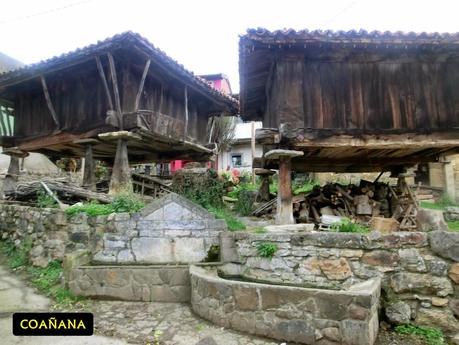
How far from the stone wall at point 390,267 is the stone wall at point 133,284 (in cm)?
124

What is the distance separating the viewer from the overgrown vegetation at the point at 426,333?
3768mm

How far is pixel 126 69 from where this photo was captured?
6.77 meters

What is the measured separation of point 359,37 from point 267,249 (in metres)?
3.58

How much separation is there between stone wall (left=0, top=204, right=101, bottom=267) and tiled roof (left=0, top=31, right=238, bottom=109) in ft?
10.0

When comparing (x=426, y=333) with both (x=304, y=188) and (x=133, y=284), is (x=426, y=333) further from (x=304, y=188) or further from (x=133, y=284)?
(x=304, y=188)

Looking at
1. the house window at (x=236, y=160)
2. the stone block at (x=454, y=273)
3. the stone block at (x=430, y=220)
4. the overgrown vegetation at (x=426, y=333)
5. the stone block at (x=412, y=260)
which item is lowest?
the overgrown vegetation at (x=426, y=333)

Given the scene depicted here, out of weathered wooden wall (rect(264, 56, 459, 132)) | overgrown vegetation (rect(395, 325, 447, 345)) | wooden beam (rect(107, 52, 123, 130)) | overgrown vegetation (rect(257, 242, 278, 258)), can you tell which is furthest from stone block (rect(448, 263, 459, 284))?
wooden beam (rect(107, 52, 123, 130))

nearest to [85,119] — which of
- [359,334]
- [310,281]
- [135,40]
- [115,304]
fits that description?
[135,40]

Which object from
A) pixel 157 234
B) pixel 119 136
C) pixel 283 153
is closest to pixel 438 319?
pixel 283 153

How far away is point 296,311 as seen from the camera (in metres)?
3.58

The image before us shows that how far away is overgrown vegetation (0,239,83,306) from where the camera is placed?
15.2ft

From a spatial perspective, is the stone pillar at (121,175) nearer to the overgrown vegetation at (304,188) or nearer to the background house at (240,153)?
the overgrown vegetation at (304,188)

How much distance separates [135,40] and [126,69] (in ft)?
3.31

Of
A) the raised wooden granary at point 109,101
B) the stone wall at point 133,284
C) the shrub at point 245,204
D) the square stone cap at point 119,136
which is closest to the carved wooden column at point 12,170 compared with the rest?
the raised wooden granary at point 109,101
